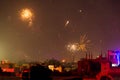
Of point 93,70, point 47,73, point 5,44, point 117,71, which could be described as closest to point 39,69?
point 47,73

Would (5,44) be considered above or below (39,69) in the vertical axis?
above

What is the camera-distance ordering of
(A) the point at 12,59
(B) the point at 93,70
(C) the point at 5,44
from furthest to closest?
(A) the point at 12,59 → (C) the point at 5,44 → (B) the point at 93,70

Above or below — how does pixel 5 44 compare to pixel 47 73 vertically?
above

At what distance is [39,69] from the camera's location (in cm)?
2342

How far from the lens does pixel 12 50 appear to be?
169 metres

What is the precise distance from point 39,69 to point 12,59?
159 metres

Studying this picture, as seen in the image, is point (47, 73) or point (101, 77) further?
point (101, 77)

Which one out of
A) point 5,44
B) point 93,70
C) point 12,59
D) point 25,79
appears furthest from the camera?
point 12,59

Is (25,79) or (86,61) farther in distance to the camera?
(86,61)

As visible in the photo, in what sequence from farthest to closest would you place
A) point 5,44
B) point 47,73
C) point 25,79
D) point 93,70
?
point 5,44
point 93,70
point 25,79
point 47,73

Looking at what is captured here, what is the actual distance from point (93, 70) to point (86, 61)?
3.76 m

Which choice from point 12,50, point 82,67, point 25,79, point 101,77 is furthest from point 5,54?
point 25,79

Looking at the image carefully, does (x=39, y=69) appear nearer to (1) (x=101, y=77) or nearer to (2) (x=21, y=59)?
(1) (x=101, y=77)

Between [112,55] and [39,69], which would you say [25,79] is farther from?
[112,55]
